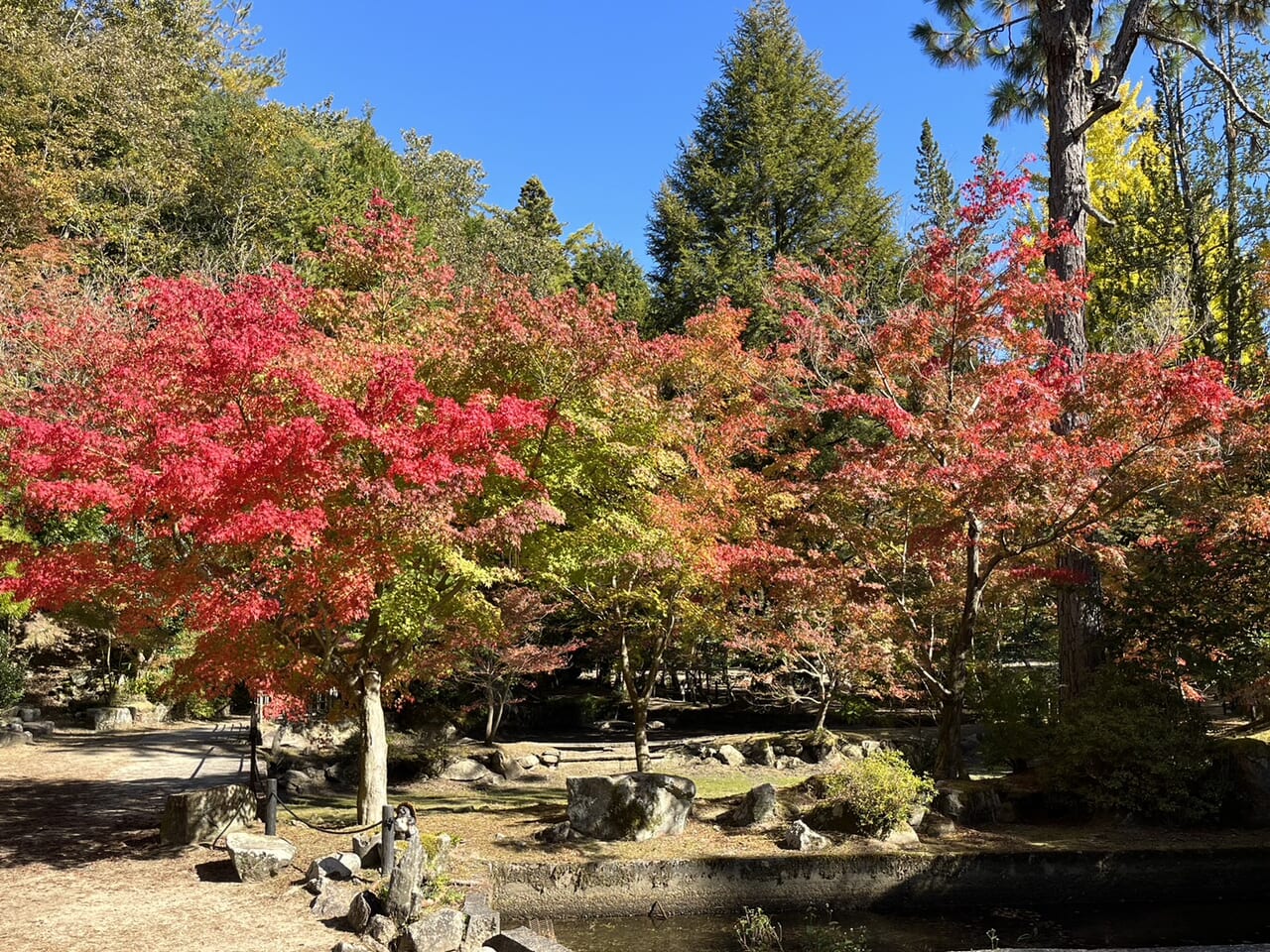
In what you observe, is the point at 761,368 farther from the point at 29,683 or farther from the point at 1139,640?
the point at 29,683

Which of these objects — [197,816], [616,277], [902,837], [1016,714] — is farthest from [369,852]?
[616,277]

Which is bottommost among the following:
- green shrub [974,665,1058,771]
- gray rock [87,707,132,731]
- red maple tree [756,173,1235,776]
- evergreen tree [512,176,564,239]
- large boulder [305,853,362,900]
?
gray rock [87,707,132,731]

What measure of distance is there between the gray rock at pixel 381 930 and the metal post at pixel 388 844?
0.63 metres

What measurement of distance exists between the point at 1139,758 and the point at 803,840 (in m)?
4.02

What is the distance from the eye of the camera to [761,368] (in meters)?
12.8

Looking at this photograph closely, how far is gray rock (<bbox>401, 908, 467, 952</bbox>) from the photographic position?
19.3 feet

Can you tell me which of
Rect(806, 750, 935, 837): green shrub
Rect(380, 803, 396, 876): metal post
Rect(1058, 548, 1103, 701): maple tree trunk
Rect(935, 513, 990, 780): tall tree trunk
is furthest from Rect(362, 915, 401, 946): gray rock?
Rect(1058, 548, 1103, 701): maple tree trunk

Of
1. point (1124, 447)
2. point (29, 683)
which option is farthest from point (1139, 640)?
point (29, 683)

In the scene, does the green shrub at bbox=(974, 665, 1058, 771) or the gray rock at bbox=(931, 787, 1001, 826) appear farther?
the green shrub at bbox=(974, 665, 1058, 771)

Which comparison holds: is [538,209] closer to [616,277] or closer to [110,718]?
[616,277]

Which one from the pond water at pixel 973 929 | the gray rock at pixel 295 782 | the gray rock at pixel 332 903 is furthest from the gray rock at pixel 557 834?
the gray rock at pixel 295 782

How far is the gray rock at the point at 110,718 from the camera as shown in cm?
1719

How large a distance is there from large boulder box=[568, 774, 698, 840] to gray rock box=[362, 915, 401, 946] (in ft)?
9.55

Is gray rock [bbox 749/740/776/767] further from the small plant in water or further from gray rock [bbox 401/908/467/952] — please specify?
gray rock [bbox 401/908/467/952]
